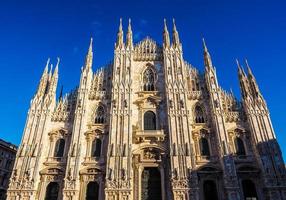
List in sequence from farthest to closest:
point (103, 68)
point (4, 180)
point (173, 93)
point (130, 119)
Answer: point (4, 180)
point (103, 68)
point (173, 93)
point (130, 119)

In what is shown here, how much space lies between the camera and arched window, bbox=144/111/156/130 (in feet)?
91.4

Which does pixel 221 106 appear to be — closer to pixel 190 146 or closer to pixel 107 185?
pixel 190 146

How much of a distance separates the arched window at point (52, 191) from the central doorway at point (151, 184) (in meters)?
8.02

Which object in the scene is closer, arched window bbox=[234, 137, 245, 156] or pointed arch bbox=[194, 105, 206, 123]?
arched window bbox=[234, 137, 245, 156]

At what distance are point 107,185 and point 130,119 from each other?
23.1 ft

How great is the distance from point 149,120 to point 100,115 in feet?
18.0

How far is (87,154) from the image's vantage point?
25734 mm

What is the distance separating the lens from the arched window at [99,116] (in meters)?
28.2

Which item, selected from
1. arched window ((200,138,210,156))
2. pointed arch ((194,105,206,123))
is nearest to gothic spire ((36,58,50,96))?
pointed arch ((194,105,206,123))

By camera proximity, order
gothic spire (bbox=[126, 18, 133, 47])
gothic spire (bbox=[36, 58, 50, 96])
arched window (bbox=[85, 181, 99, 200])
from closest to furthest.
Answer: arched window (bbox=[85, 181, 99, 200]), gothic spire (bbox=[36, 58, 50, 96]), gothic spire (bbox=[126, 18, 133, 47])

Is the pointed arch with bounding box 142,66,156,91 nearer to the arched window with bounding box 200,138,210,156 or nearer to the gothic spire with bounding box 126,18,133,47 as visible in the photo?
the gothic spire with bounding box 126,18,133,47

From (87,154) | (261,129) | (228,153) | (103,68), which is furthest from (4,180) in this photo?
(261,129)

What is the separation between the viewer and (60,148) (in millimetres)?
26359

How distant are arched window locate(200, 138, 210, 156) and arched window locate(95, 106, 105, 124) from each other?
10755 mm
